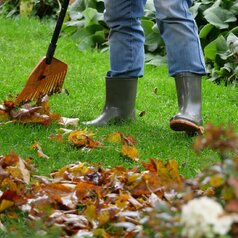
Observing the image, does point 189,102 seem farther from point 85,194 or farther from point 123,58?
point 85,194

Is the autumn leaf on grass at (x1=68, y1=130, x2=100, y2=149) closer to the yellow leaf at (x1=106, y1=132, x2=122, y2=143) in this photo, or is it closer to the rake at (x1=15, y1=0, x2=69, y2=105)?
the yellow leaf at (x1=106, y1=132, x2=122, y2=143)

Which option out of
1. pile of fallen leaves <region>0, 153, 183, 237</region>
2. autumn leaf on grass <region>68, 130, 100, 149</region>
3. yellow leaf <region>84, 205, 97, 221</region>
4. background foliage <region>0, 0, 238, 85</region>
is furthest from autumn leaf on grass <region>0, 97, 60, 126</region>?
background foliage <region>0, 0, 238, 85</region>

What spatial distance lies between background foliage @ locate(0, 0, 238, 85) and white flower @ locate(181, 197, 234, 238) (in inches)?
182

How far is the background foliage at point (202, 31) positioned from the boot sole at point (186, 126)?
1.95 meters

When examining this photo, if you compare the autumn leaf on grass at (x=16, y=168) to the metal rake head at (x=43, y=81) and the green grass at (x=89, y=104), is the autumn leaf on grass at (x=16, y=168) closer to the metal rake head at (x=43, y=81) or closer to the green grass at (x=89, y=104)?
the green grass at (x=89, y=104)

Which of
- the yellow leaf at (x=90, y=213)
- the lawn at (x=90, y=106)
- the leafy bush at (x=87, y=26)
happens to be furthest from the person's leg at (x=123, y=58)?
the leafy bush at (x=87, y=26)

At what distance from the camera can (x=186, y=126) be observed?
4141 millimetres

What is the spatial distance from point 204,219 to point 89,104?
12.0 feet

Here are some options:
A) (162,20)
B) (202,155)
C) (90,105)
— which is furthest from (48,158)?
(90,105)

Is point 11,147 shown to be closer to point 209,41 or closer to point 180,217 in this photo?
point 180,217

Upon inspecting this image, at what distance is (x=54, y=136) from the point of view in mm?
3992

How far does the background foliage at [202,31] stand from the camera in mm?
6254

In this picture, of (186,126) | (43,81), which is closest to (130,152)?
(186,126)

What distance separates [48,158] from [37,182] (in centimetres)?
54
